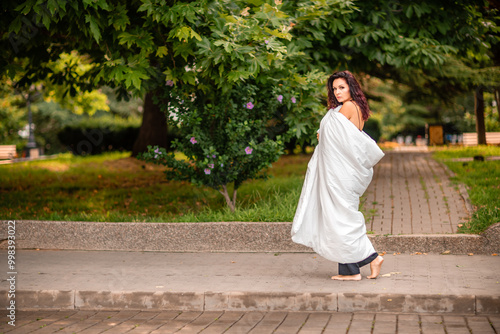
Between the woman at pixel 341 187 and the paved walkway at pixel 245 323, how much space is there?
85cm

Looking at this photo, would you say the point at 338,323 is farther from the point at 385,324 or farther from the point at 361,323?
the point at 385,324

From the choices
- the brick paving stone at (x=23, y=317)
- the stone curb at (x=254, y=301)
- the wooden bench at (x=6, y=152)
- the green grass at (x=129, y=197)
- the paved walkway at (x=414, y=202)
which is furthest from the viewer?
the wooden bench at (x=6, y=152)

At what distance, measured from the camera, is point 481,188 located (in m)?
10.0

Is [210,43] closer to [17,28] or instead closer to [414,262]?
[17,28]

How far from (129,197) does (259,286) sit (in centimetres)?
658

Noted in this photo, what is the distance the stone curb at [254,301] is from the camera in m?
5.27

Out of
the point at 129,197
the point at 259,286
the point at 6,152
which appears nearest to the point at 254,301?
the point at 259,286

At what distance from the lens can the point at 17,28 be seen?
770 cm

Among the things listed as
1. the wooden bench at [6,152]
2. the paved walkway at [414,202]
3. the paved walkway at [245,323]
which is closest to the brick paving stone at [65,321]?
the paved walkway at [245,323]

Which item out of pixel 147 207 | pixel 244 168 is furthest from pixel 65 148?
pixel 244 168

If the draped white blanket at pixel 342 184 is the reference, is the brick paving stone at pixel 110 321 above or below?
below

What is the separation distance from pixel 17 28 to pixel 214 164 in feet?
10.3

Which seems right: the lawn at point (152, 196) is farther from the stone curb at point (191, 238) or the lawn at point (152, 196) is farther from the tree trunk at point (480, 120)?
the tree trunk at point (480, 120)

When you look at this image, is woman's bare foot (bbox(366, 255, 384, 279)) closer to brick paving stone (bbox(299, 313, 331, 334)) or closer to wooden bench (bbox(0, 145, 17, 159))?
brick paving stone (bbox(299, 313, 331, 334))
